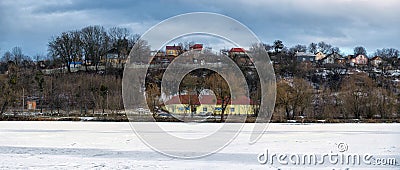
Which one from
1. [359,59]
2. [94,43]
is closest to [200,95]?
[94,43]

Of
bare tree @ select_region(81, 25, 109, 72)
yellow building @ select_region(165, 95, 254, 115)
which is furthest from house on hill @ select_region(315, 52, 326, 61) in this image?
yellow building @ select_region(165, 95, 254, 115)

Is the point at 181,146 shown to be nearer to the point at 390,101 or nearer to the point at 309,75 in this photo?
the point at 390,101

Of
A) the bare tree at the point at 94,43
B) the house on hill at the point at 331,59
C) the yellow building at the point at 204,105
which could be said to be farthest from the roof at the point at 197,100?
the house on hill at the point at 331,59

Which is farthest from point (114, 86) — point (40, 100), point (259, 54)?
point (259, 54)

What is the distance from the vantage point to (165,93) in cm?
3275

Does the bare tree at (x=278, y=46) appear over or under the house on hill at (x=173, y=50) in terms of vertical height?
over

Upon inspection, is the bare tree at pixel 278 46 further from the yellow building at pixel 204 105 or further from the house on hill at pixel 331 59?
the yellow building at pixel 204 105

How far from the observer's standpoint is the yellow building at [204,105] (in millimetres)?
36938

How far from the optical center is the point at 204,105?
39.7 meters

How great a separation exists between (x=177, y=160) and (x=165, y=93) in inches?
857

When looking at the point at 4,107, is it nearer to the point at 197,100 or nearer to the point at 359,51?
the point at 197,100

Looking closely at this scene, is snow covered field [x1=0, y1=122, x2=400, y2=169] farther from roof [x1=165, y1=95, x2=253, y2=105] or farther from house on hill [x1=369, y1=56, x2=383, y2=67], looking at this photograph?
house on hill [x1=369, y1=56, x2=383, y2=67]

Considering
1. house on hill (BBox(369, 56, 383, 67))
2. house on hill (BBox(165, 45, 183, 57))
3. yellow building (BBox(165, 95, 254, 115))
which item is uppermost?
house on hill (BBox(369, 56, 383, 67))

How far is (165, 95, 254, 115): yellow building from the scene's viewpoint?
1454 inches
